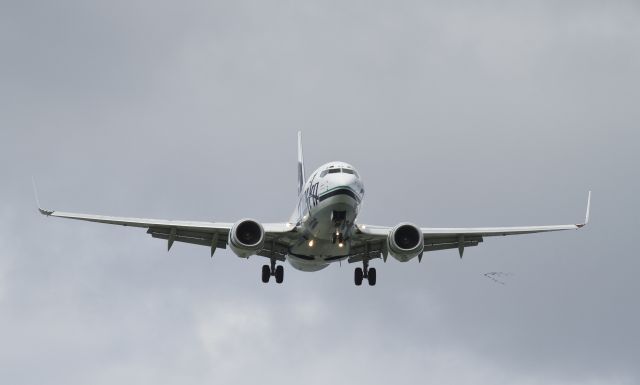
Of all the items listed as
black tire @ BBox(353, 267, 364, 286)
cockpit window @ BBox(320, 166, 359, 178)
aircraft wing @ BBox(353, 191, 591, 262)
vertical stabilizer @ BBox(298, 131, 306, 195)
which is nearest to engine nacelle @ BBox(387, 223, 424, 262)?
aircraft wing @ BBox(353, 191, 591, 262)

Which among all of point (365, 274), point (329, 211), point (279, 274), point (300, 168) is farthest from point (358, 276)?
point (300, 168)

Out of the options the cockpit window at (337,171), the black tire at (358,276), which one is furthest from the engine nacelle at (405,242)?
the black tire at (358,276)

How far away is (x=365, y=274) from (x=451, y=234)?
479 centimetres

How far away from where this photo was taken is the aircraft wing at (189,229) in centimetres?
5250

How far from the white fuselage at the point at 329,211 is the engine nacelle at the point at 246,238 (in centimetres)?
224

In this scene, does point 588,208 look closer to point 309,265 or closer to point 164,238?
point 309,265

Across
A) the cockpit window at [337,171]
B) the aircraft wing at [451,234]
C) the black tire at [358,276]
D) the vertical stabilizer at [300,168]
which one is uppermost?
the cockpit window at [337,171]

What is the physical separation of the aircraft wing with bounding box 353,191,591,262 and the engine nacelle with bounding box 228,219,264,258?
15.2ft

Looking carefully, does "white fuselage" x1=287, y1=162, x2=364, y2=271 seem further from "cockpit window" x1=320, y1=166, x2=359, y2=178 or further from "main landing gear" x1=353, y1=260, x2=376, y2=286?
"main landing gear" x1=353, y1=260, x2=376, y2=286

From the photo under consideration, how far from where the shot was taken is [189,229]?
5397 centimetres

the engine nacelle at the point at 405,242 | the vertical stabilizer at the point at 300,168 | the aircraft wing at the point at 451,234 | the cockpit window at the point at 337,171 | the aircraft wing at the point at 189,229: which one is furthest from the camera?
the vertical stabilizer at the point at 300,168

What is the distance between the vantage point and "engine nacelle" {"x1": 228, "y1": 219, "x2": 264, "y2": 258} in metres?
50.8

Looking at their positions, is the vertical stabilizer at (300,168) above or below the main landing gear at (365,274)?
above

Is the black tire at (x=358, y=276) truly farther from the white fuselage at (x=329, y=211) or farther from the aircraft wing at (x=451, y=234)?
the white fuselage at (x=329, y=211)
